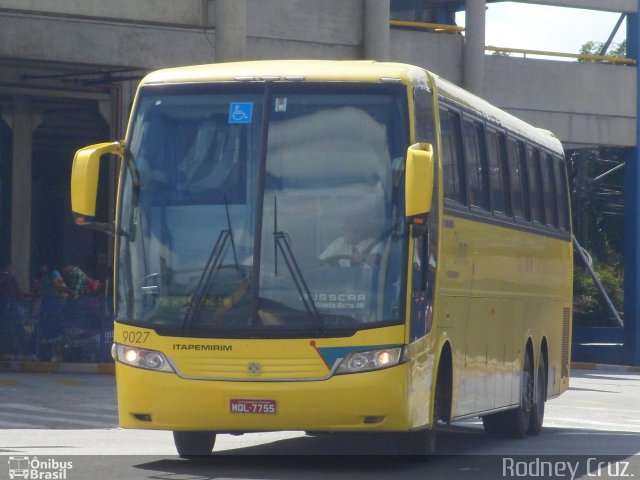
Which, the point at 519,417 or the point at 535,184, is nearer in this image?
the point at 519,417

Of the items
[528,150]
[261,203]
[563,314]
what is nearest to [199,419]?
[261,203]

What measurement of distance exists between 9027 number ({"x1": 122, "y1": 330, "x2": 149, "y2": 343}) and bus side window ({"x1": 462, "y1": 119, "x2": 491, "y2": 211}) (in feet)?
12.3

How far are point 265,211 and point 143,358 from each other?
5.00ft

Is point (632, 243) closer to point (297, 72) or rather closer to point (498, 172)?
point (498, 172)

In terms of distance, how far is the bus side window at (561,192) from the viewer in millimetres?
19406

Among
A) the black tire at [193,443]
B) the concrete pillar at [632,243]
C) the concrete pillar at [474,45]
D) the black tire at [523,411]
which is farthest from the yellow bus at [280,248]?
the concrete pillar at [632,243]

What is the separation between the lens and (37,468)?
12234mm

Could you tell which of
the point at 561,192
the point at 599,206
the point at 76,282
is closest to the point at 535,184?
the point at 561,192

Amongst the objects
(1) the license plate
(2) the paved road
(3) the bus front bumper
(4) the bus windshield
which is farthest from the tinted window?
(2) the paved road

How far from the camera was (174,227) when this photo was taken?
12.4 meters

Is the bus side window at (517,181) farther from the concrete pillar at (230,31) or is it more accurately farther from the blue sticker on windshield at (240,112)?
the concrete pillar at (230,31)

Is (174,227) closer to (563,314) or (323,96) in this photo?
(323,96)

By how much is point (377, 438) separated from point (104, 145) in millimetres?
4991

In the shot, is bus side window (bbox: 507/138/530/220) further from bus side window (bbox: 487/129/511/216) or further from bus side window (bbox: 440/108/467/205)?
bus side window (bbox: 440/108/467/205)
